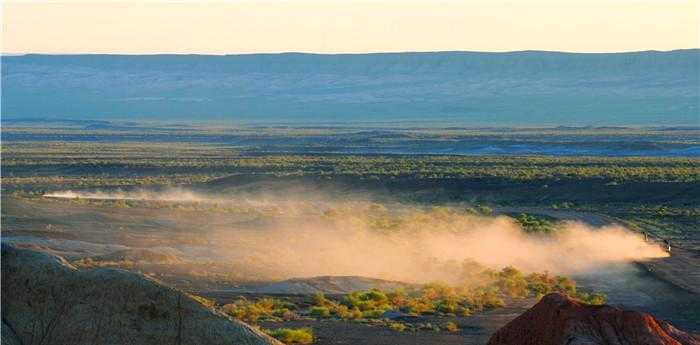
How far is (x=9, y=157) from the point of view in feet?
362

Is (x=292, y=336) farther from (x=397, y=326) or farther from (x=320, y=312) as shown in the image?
(x=320, y=312)

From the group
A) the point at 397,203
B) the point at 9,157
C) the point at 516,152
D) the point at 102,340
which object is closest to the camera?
the point at 102,340

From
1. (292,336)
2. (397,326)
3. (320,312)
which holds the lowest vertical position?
(320,312)

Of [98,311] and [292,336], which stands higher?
[98,311]

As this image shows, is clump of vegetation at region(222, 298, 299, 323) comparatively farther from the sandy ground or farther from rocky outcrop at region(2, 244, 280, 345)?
rocky outcrop at region(2, 244, 280, 345)

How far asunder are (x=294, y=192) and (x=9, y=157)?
137ft

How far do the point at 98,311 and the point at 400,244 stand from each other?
34590 mm

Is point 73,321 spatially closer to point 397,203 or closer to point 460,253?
point 460,253

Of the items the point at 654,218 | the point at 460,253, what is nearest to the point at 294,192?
the point at 654,218

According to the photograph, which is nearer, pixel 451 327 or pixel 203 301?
pixel 203 301

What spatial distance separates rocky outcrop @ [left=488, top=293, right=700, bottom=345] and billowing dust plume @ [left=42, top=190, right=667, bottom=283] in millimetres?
21104

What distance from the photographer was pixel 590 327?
17562mm

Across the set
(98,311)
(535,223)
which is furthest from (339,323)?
(535,223)

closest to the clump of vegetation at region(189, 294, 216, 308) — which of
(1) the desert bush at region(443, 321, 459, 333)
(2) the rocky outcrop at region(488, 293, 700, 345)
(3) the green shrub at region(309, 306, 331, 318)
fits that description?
(3) the green shrub at region(309, 306, 331, 318)
